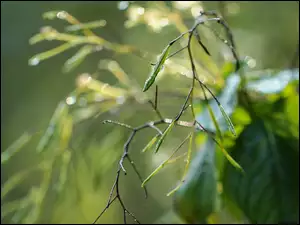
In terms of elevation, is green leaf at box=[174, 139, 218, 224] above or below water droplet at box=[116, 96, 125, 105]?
below

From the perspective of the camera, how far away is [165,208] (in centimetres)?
85

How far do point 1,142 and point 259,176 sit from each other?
2.01 ft

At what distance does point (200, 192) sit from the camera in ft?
1.45

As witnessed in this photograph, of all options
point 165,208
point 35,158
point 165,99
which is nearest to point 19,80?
point 35,158

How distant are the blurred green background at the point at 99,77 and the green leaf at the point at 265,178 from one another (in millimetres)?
177

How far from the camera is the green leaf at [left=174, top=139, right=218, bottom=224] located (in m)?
0.44

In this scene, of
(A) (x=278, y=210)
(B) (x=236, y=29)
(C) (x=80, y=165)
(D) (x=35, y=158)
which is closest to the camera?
(A) (x=278, y=210)

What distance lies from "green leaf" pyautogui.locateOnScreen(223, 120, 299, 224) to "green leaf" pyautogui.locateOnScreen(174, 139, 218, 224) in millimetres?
16

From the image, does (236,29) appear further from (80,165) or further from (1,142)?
(1,142)

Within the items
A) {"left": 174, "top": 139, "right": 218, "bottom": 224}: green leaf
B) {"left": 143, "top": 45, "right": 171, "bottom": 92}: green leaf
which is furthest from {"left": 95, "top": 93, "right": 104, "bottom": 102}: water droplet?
{"left": 143, "top": 45, "right": 171, "bottom": 92}: green leaf

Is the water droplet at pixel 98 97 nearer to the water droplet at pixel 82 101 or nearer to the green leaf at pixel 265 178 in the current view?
the water droplet at pixel 82 101

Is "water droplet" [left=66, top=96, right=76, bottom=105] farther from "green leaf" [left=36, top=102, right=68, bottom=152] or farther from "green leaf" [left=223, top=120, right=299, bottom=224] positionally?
"green leaf" [left=223, top=120, right=299, bottom=224]

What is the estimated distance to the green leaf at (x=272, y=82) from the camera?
44 centimetres

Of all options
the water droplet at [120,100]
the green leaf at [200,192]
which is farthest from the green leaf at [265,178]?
the water droplet at [120,100]
